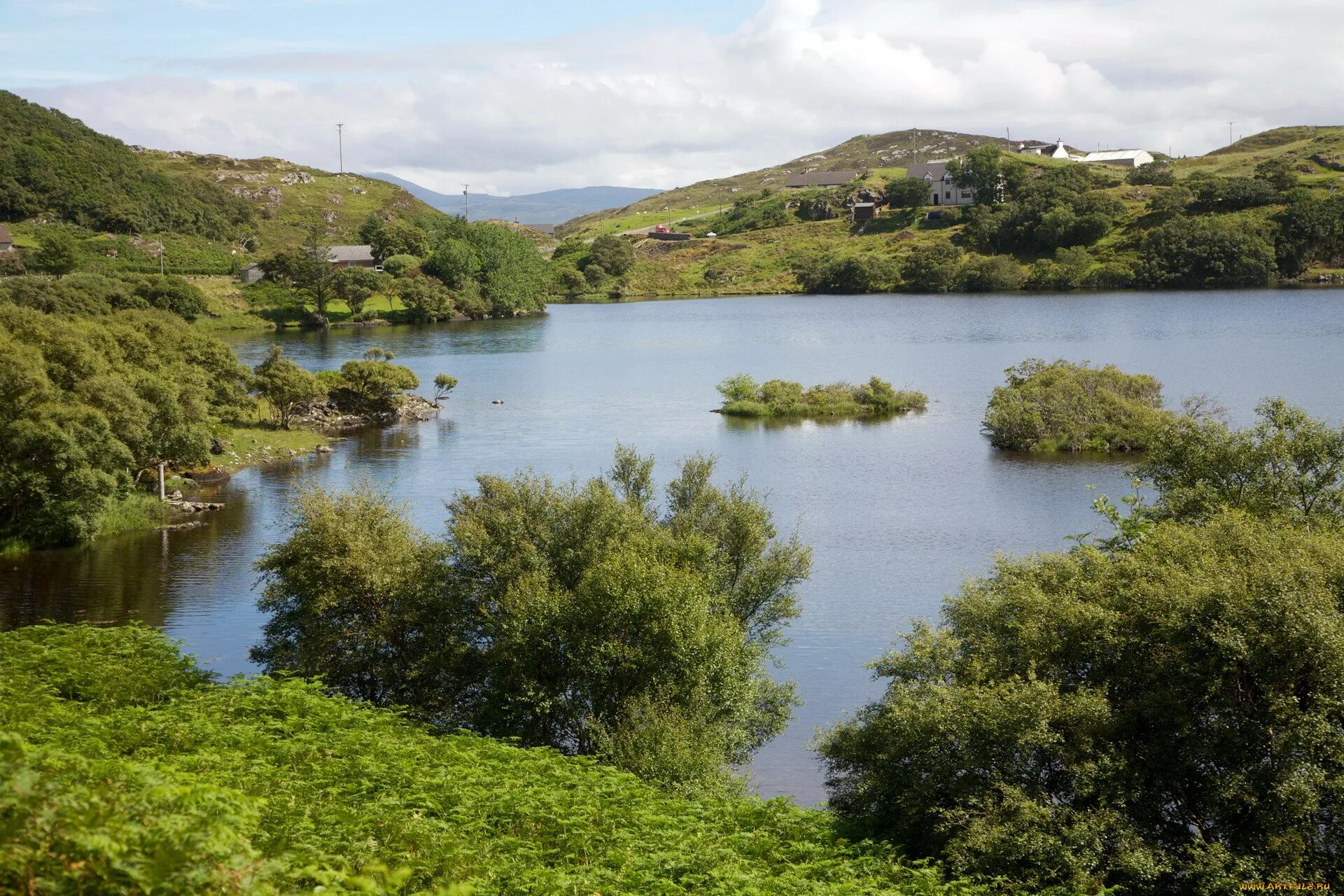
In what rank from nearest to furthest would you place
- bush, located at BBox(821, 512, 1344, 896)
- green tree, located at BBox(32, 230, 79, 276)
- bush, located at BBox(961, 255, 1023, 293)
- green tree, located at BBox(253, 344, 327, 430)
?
bush, located at BBox(821, 512, 1344, 896) → green tree, located at BBox(253, 344, 327, 430) → green tree, located at BBox(32, 230, 79, 276) → bush, located at BBox(961, 255, 1023, 293)

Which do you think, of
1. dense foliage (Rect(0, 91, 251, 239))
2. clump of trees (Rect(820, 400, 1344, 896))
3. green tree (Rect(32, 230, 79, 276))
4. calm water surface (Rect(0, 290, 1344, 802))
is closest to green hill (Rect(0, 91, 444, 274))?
dense foliage (Rect(0, 91, 251, 239))

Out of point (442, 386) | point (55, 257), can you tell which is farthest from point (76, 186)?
point (442, 386)

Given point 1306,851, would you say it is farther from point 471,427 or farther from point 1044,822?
point 471,427

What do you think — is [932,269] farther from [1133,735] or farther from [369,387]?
[1133,735]

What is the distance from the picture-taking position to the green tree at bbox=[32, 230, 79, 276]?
13988 cm

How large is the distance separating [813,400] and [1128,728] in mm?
67512

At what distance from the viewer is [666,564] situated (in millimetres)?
31172

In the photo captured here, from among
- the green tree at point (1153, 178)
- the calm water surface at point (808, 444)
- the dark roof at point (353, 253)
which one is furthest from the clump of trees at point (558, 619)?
the green tree at point (1153, 178)

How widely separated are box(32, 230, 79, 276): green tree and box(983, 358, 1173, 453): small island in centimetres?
12131

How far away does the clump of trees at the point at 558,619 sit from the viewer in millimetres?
28422

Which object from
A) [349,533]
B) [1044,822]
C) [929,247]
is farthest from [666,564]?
[929,247]

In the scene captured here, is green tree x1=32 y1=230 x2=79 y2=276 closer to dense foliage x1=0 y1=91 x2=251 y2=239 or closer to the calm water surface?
the calm water surface

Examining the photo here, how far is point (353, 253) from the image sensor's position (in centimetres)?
18800

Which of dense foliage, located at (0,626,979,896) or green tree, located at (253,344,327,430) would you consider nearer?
dense foliage, located at (0,626,979,896)
